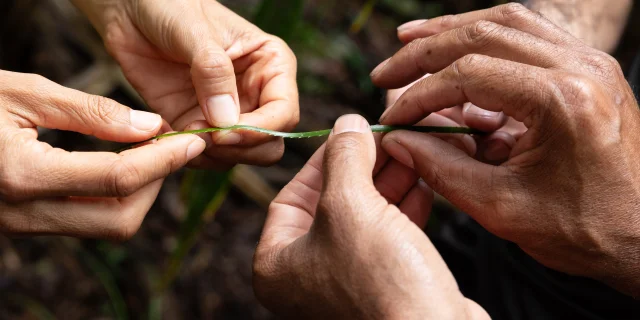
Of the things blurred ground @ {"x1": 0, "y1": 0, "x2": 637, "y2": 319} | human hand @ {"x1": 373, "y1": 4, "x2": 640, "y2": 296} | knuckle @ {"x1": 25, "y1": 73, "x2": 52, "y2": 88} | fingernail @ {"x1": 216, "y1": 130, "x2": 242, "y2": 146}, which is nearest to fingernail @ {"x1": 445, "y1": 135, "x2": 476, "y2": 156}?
human hand @ {"x1": 373, "y1": 4, "x2": 640, "y2": 296}

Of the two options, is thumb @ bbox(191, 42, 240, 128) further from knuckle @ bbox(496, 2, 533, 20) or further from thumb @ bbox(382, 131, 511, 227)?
knuckle @ bbox(496, 2, 533, 20)

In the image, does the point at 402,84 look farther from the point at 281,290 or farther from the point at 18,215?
the point at 18,215

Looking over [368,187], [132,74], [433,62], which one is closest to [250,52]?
[132,74]

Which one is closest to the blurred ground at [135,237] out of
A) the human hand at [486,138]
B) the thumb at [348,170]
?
the human hand at [486,138]

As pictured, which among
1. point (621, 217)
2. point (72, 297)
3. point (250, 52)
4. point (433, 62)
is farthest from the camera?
point (72, 297)

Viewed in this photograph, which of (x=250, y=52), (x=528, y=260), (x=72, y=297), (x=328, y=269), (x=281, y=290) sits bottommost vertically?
(x=72, y=297)

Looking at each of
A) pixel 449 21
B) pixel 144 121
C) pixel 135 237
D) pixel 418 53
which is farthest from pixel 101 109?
pixel 135 237

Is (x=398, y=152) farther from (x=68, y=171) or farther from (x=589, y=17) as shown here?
(x=589, y=17)
